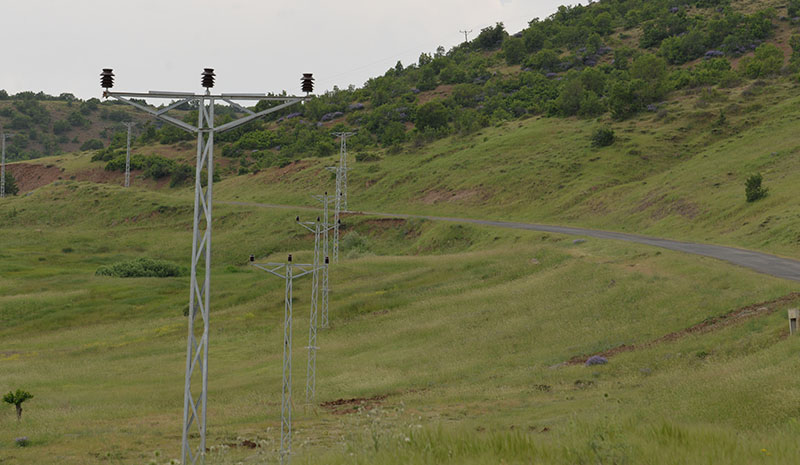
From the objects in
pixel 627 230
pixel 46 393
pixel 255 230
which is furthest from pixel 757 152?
pixel 46 393

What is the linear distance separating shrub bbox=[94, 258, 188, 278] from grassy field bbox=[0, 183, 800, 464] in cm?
248

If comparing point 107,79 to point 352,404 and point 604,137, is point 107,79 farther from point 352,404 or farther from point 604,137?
point 604,137

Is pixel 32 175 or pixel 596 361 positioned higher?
pixel 32 175

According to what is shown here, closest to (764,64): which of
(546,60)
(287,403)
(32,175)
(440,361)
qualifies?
(546,60)

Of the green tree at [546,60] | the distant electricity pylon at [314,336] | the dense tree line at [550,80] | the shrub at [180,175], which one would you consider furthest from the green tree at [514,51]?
the distant electricity pylon at [314,336]

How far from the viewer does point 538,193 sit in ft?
283

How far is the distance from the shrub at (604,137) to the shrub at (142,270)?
2217 inches

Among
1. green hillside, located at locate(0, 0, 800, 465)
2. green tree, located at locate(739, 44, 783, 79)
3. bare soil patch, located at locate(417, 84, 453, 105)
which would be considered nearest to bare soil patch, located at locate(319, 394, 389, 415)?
green hillside, located at locate(0, 0, 800, 465)

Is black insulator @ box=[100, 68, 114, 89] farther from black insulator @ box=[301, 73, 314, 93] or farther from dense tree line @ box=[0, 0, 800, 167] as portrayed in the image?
dense tree line @ box=[0, 0, 800, 167]

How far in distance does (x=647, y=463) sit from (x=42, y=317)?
55.9m

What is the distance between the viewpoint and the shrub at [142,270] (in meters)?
72.8

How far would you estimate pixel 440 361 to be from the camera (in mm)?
36188

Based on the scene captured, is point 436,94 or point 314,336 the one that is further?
point 436,94

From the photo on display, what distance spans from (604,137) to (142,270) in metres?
61.2
